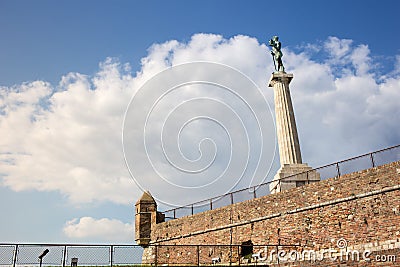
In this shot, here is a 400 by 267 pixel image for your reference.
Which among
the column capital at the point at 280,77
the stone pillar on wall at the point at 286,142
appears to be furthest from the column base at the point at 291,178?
the column capital at the point at 280,77

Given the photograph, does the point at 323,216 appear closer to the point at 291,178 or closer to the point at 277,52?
the point at 291,178

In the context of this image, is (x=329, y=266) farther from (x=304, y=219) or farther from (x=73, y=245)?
(x=73, y=245)

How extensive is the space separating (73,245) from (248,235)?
9285 millimetres

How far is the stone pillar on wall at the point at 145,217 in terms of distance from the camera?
94.5ft

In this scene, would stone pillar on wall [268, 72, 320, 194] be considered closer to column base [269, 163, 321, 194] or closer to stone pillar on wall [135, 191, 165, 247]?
column base [269, 163, 321, 194]

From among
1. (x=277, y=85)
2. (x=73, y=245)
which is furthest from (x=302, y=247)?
(x=277, y=85)

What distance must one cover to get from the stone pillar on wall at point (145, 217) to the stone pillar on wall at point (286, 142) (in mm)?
9422

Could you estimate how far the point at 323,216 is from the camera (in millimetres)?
18906

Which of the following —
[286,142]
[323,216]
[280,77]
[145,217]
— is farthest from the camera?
[145,217]

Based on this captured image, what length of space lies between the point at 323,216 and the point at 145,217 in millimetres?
14522

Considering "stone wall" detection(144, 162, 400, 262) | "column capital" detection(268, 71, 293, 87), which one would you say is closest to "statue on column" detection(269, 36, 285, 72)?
"column capital" detection(268, 71, 293, 87)

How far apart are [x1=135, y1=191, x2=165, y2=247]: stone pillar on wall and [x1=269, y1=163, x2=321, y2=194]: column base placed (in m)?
9.35

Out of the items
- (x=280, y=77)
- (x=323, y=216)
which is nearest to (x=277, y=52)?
(x=280, y=77)

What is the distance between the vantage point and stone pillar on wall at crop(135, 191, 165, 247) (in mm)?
28812
